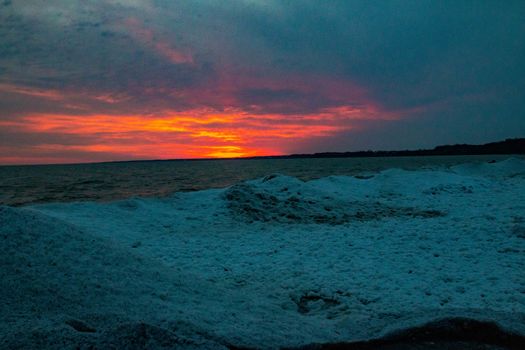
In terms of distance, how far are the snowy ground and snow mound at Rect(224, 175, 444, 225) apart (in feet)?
0.40

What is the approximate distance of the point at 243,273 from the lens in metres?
6.57

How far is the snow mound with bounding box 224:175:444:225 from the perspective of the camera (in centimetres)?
1205

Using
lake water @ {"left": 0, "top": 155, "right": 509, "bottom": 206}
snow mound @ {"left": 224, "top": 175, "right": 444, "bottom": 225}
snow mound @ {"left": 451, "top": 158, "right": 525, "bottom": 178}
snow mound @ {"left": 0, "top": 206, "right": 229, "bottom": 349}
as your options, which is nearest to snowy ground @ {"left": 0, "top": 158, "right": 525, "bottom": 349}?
snow mound @ {"left": 0, "top": 206, "right": 229, "bottom": 349}

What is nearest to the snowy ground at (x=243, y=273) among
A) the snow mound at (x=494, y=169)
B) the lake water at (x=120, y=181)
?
the lake water at (x=120, y=181)

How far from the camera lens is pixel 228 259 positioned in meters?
7.48

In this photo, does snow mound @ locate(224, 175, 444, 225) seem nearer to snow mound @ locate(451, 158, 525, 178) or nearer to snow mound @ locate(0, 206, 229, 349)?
snow mound @ locate(0, 206, 229, 349)

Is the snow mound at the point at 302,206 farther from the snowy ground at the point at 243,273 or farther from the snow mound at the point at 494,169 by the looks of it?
the snow mound at the point at 494,169

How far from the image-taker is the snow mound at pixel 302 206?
39.5 ft

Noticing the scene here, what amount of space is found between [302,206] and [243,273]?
717 cm

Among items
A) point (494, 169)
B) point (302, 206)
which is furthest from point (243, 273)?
point (494, 169)

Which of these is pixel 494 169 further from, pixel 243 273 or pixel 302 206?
pixel 243 273

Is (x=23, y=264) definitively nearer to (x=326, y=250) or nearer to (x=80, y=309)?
(x=80, y=309)

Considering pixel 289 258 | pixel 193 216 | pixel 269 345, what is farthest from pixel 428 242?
pixel 193 216

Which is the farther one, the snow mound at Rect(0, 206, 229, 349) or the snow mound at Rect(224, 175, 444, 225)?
the snow mound at Rect(224, 175, 444, 225)
